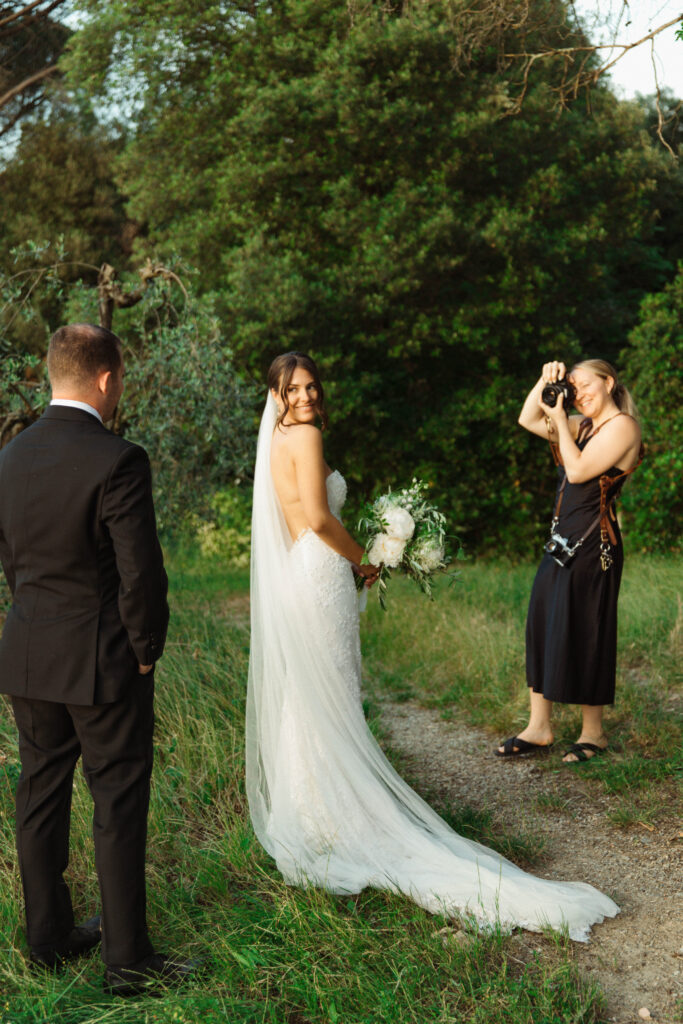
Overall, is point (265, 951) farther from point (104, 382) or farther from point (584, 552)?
point (584, 552)

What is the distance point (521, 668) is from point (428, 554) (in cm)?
255

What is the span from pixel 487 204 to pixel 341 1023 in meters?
10.6

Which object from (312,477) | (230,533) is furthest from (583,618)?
(230,533)

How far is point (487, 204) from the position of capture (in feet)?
38.0

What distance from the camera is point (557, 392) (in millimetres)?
5012

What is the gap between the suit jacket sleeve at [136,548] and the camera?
278 cm

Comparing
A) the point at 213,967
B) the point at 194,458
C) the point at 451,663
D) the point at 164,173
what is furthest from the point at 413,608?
the point at 164,173

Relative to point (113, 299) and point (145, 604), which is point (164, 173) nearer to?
point (113, 299)

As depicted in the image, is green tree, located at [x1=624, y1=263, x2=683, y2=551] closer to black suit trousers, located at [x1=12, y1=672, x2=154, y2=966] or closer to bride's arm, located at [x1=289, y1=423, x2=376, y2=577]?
bride's arm, located at [x1=289, y1=423, x2=376, y2=577]

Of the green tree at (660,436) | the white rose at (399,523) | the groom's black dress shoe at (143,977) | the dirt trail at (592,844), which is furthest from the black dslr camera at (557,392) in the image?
the green tree at (660,436)

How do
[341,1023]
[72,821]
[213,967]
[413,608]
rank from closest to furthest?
[341,1023] < [213,967] < [72,821] < [413,608]

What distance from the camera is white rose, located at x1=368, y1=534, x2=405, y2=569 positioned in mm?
4199

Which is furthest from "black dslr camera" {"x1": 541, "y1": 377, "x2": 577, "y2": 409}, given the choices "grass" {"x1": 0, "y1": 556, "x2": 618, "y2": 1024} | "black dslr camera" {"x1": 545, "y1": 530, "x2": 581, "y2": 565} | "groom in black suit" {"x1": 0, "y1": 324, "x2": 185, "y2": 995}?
"groom in black suit" {"x1": 0, "y1": 324, "x2": 185, "y2": 995}

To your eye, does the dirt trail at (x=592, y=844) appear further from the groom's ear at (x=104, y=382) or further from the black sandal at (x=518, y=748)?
the groom's ear at (x=104, y=382)
